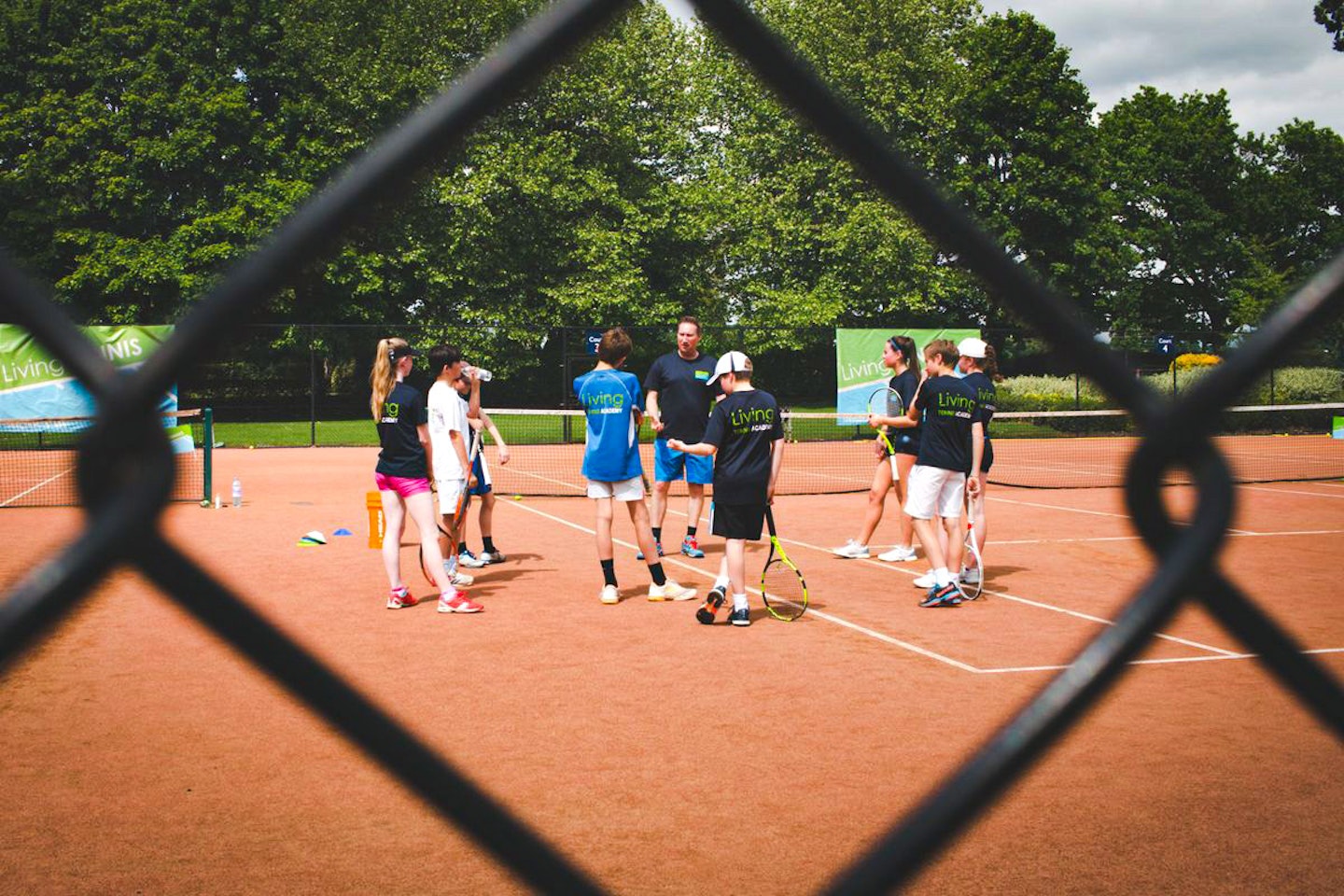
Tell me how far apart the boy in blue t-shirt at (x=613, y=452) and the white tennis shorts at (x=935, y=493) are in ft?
6.09

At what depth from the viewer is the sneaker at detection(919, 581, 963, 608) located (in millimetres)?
7809

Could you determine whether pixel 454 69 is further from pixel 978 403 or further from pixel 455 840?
pixel 455 840

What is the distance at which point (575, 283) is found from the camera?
105 ft

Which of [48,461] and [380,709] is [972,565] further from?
[48,461]

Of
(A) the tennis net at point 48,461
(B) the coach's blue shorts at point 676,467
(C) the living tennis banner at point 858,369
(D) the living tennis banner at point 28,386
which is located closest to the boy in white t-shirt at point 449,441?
(B) the coach's blue shorts at point 676,467

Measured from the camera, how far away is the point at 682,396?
10109mm

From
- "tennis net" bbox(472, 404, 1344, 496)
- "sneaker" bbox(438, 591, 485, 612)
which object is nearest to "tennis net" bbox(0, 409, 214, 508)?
"sneaker" bbox(438, 591, 485, 612)

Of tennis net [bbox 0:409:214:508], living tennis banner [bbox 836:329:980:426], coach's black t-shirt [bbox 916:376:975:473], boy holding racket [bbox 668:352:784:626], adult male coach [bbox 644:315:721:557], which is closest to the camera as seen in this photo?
boy holding racket [bbox 668:352:784:626]

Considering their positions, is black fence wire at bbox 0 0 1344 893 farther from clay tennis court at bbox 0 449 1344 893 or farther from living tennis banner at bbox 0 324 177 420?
living tennis banner at bbox 0 324 177 420

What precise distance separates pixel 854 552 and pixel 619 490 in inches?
114

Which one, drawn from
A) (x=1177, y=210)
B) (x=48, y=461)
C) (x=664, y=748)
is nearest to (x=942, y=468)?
(x=664, y=748)

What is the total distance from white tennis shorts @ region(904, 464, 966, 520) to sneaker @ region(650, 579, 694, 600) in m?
1.80

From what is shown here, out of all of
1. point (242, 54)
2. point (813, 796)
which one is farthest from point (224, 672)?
point (242, 54)

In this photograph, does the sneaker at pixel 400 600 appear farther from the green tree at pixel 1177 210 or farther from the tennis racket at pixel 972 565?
the green tree at pixel 1177 210
